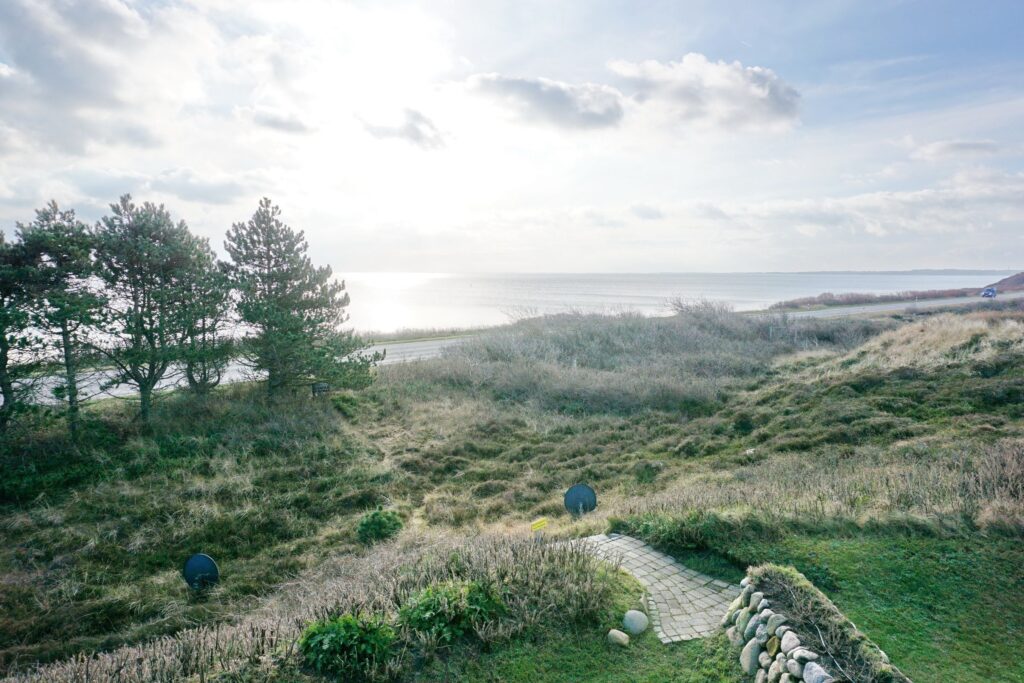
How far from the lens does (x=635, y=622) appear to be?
5.16 m

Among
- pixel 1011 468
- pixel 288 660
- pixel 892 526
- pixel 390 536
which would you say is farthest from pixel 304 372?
pixel 1011 468

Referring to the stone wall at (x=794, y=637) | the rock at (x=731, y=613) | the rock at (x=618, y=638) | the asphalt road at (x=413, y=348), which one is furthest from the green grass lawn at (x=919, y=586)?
the asphalt road at (x=413, y=348)

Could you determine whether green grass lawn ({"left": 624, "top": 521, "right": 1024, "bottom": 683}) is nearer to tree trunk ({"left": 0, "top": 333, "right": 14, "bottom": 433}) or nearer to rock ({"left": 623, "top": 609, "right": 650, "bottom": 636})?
rock ({"left": 623, "top": 609, "right": 650, "bottom": 636})

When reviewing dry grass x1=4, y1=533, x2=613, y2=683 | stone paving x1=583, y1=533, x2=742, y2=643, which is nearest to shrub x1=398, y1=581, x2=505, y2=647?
dry grass x1=4, y1=533, x2=613, y2=683

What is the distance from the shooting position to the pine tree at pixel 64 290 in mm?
11617

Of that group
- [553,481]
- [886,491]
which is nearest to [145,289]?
[553,481]

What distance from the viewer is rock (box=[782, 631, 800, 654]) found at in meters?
4.14

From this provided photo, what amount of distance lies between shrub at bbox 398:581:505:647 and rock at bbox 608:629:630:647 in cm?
105

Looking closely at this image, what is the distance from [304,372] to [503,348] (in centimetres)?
957

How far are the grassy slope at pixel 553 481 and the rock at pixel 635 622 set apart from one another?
0.58ft

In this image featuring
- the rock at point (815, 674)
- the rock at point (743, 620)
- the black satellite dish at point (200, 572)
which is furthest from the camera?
the black satellite dish at point (200, 572)

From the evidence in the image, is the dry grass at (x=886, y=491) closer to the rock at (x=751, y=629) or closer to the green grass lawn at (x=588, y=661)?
the rock at (x=751, y=629)

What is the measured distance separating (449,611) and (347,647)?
0.93 meters

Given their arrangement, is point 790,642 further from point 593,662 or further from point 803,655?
point 593,662
